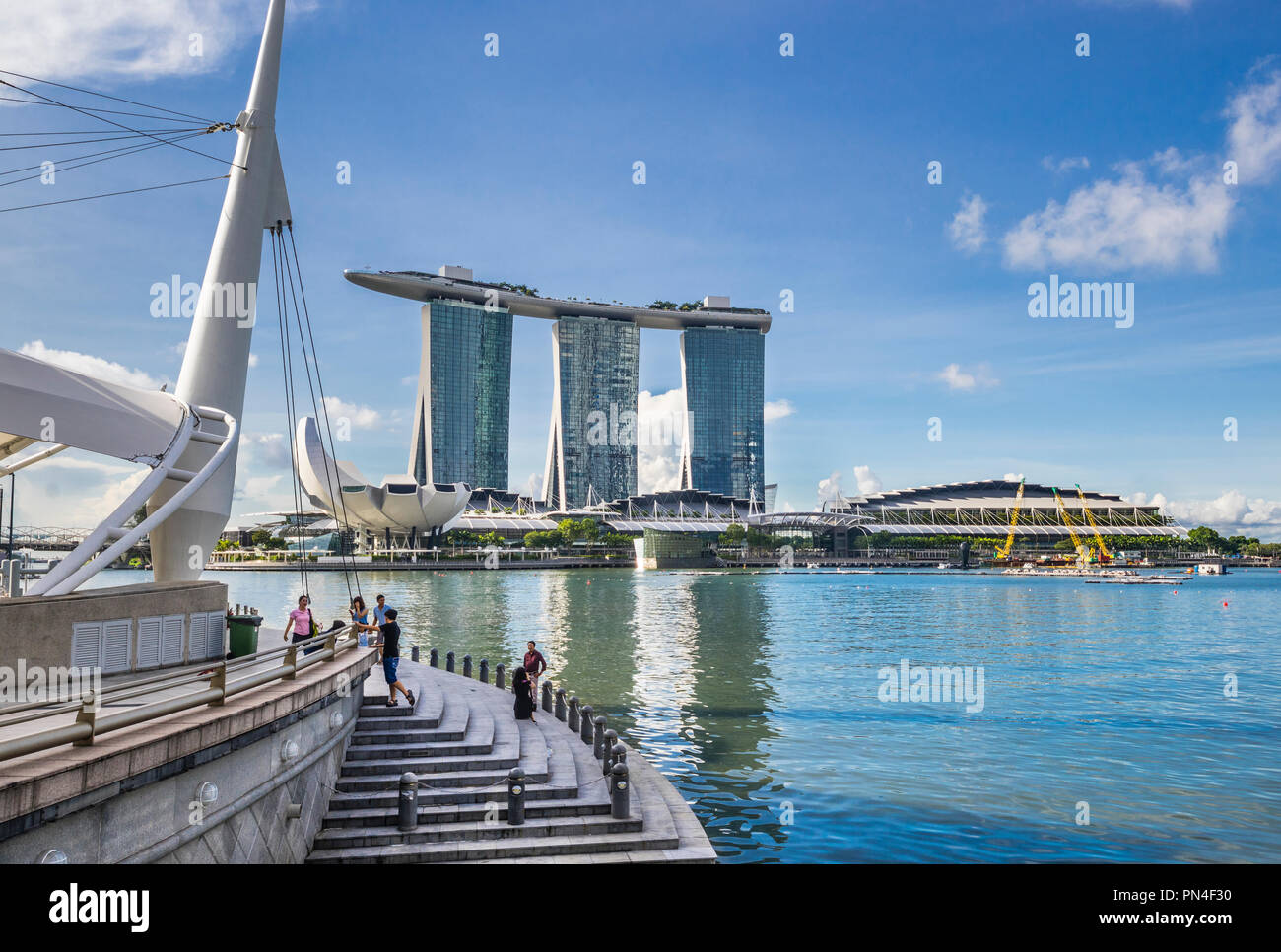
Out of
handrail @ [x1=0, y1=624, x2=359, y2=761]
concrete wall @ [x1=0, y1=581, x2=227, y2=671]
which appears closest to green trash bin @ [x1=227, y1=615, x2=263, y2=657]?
concrete wall @ [x1=0, y1=581, x2=227, y2=671]

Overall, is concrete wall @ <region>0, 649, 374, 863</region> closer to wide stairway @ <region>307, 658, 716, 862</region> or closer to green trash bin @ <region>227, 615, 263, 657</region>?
wide stairway @ <region>307, 658, 716, 862</region>

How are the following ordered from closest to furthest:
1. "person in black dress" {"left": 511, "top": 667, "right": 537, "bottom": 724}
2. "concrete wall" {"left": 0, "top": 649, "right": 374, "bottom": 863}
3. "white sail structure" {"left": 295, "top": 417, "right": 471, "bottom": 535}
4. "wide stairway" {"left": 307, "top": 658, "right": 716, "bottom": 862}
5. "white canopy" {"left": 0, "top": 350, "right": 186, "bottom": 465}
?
1. "concrete wall" {"left": 0, "top": 649, "right": 374, "bottom": 863}
2. "wide stairway" {"left": 307, "top": 658, "right": 716, "bottom": 862}
3. "white canopy" {"left": 0, "top": 350, "right": 186, "bottom": 465}
4. "person in black dress" {"left": 511, "top": 667, "right": 537, "bottom": 724}
5. "white sail structure" {"left": 295, "top": 417, "right": 471, "bottom": 535}

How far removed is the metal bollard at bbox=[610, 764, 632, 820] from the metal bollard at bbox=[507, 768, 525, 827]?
47.7 inches

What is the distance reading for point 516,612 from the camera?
58.8 meters

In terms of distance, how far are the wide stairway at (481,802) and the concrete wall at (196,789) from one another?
0.67m

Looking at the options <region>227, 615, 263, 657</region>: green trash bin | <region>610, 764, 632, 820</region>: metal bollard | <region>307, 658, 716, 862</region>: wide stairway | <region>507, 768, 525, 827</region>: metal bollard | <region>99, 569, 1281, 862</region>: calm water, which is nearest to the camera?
<region>307, 658, 716, 862</region>: wide stairway

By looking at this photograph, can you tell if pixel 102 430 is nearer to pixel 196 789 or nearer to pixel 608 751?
pixel 196 789

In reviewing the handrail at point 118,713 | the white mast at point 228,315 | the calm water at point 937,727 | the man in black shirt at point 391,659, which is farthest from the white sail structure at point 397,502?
the handrail at point 118,713

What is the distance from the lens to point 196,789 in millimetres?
8086

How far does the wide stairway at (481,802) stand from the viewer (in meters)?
11.3

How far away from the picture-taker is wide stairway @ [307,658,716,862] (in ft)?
37.0

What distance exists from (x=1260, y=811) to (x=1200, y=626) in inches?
1714
